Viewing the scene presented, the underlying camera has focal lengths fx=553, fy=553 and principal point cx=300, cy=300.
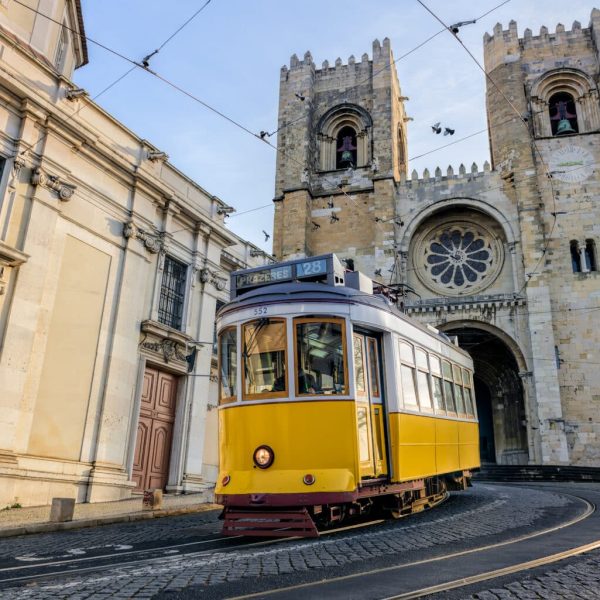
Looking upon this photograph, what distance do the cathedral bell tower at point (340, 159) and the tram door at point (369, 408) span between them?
19559 mm

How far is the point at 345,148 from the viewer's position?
31.4 meters

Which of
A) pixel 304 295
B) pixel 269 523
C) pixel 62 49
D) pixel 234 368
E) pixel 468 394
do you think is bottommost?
pixel 269 523

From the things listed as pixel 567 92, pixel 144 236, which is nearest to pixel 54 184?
pixel 144 236

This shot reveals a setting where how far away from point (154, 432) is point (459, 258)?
18.8 meters

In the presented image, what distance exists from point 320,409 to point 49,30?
12.8 meters

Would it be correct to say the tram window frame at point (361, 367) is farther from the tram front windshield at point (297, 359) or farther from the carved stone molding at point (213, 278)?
the carved stone molding at point (213, 278)

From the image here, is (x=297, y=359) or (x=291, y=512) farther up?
(x=297, y=359)

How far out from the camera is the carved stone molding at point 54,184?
34.9ft

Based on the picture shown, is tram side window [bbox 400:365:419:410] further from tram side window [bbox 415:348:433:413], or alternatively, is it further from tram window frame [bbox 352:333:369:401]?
tram window frame [bbox 352:333:369:401]

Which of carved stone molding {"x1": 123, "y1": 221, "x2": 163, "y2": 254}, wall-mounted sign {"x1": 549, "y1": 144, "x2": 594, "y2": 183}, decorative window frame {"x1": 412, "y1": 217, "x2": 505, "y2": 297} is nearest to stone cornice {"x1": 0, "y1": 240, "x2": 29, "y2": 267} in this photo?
carved stone molding {"x1": 123, "y1": 221, "x2": 163, "y2": 254}

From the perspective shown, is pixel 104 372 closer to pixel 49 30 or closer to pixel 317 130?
pixel 49 30

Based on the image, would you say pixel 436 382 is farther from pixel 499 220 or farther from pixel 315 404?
pixel 499 220

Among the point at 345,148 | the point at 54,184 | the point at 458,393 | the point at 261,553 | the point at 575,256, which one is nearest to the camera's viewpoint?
the point at 261,553

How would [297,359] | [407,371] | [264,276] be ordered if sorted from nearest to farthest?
[297,359]
[407,371]
[264,276]
